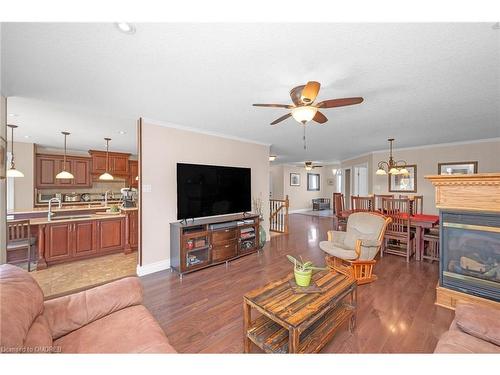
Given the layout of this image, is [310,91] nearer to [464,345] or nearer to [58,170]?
[464,345]

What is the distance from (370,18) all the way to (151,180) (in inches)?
124

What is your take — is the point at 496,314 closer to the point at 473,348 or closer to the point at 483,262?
the point at 473,348

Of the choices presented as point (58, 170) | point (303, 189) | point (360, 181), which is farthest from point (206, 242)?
point (303, 189)

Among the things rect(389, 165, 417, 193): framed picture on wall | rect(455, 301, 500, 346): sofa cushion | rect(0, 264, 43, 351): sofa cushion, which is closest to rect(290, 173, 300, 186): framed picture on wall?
rect(389, 165, 417, 193): framed picture on wall

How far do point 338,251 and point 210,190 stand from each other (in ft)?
7.41

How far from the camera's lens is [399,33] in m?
1.31

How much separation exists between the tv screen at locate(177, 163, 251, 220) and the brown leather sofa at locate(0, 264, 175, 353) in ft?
5.79

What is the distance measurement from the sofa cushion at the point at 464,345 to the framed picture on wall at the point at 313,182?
9774mm

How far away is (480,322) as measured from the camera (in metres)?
1.18

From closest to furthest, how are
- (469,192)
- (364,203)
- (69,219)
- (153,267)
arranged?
(469,192) → (153,267) → (69,219) → (364,203)

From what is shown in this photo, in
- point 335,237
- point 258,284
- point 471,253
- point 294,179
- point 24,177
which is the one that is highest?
point 294,179

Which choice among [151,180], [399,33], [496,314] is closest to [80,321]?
[151,180]

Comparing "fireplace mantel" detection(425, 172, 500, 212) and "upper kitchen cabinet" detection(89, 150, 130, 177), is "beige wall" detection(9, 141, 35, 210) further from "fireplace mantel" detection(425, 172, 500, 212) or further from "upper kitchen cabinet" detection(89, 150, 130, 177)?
"fireplace mantel" detection(425, 172, 500, 212)
